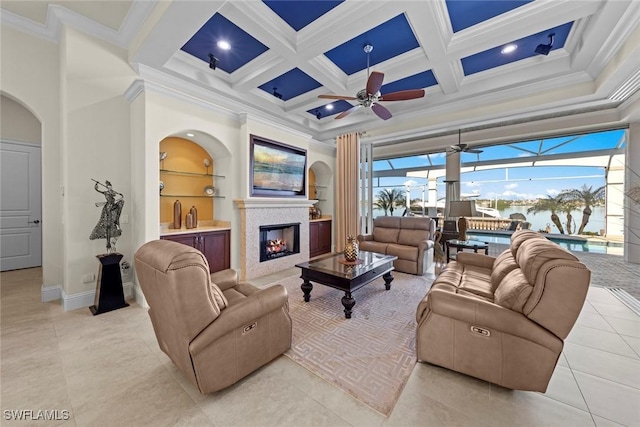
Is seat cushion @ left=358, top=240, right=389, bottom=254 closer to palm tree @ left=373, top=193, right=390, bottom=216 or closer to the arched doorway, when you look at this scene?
palm tree @ left=373, top=193, right=390, bottom=216

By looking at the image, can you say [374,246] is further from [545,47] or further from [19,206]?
[19,206]

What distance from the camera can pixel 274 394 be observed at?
173 centimetres

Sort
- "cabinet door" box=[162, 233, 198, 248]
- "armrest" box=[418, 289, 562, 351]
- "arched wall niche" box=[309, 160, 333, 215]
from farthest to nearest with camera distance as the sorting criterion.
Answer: "arched wall niche" box=[309, 160, 333, 215], "cabinet door" box=[162, 233, 198, 248], "armrest" box=[418, 289, 562, 351]

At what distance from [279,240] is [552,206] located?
771 centimetres

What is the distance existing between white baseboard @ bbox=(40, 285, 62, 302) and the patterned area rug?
325 cm

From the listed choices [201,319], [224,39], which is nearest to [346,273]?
[201,319]

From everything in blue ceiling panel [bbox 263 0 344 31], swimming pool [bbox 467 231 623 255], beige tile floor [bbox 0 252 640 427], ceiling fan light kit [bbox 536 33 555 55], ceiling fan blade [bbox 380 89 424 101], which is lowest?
beige tile floor [bbox 0 252 640 427]

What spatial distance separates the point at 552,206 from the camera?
273 inches

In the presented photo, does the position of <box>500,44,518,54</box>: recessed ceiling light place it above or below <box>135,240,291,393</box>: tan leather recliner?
above

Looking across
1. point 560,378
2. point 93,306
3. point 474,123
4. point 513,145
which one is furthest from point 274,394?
point 513,145

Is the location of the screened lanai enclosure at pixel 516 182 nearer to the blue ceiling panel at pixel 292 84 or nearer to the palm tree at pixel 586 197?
the palm tree at pixel 586 197

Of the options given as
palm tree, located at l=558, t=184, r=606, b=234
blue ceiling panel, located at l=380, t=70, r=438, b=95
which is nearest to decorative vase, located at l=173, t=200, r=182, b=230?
blue ceiling panel, located at l=380, t=70, r=438, b=95

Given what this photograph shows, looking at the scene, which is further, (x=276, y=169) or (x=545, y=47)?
(x=276, y=169)

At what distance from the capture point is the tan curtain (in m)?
6.24
